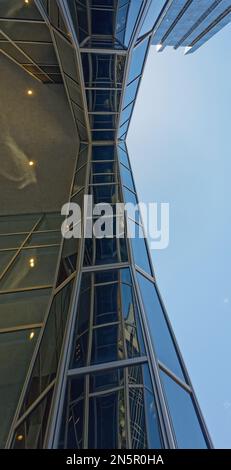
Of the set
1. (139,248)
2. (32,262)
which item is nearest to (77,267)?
(139,248)

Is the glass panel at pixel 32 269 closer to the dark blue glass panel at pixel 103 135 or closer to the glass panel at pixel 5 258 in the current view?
the glass panel at pixel 5 258

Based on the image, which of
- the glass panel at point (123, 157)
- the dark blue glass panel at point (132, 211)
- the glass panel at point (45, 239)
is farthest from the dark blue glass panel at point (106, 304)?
the glass panel at point (123, 157)

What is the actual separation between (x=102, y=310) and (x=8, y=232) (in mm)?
7371

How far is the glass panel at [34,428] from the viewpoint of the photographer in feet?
9.92

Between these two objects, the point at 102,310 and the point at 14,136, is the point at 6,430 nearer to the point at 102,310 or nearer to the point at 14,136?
the point at 102,310

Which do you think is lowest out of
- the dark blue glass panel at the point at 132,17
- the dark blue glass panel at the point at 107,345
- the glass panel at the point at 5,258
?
the dark blue glass panel at the point at 107,345

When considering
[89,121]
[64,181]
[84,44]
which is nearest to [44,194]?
[64,181]

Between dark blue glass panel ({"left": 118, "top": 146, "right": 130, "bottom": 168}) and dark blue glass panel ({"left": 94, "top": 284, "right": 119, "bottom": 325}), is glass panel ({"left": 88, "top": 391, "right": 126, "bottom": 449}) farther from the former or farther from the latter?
dark blue glass panel ({"left": 118, "top": 146, "right": 130, "bottom": 168})

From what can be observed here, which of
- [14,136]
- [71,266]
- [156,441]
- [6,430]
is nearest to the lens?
[156,441]

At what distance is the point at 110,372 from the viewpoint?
3.51m

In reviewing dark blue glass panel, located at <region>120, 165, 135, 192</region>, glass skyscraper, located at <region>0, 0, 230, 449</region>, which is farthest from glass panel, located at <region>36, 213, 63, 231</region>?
dark blue glass panel, located at <region>120, 165, 135, 192</region>

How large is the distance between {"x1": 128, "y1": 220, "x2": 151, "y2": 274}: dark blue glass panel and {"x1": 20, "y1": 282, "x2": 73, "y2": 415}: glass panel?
74.2 inches

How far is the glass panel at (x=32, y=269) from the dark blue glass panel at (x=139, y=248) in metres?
2.32

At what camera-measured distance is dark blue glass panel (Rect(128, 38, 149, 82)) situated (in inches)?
338
